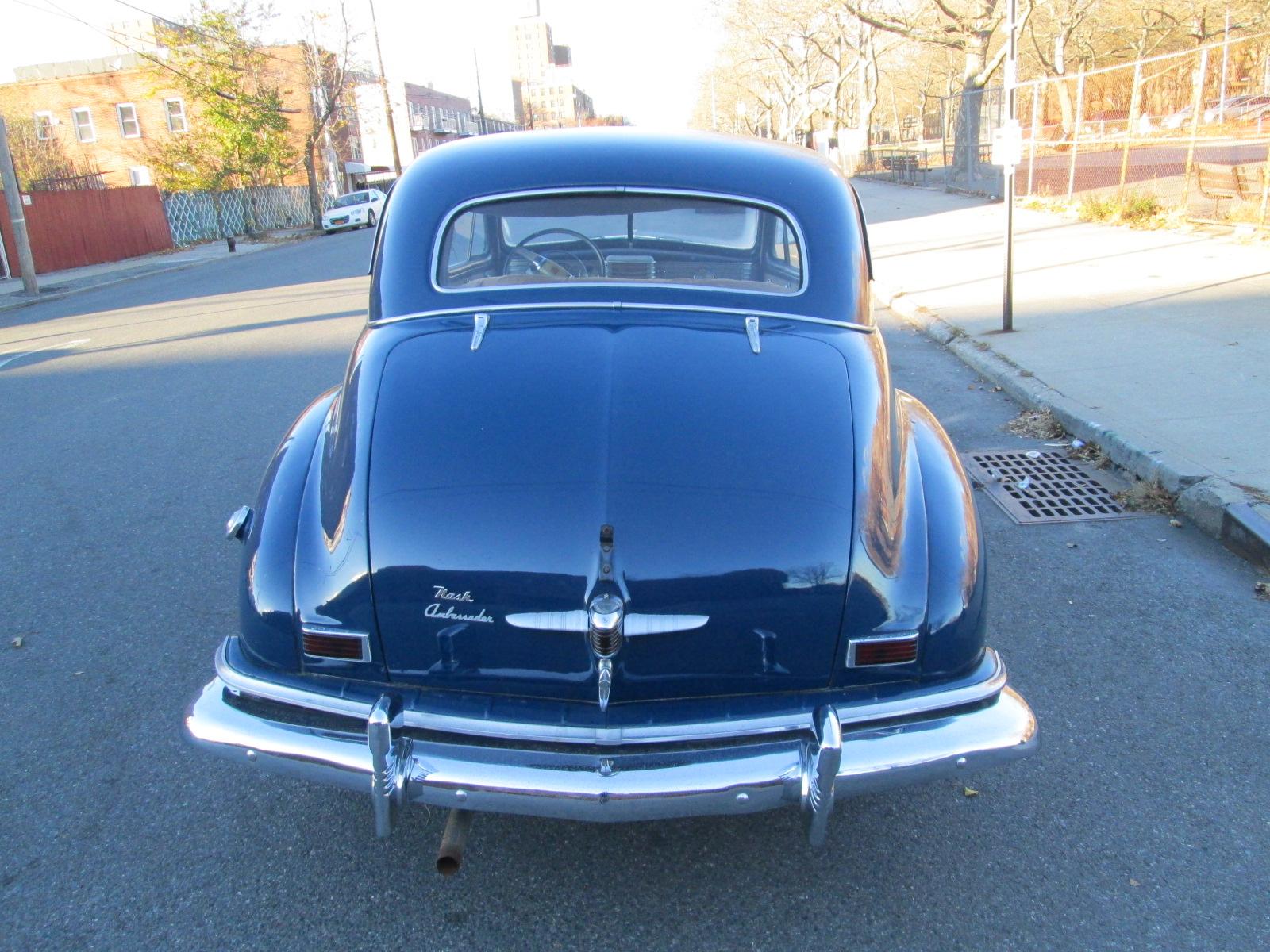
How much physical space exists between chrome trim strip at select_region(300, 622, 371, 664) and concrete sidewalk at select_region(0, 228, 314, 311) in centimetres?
1677

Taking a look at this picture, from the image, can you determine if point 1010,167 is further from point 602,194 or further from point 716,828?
point 716,828

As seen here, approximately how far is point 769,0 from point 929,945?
44.0m

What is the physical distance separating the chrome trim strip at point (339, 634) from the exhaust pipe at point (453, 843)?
1.42 feet

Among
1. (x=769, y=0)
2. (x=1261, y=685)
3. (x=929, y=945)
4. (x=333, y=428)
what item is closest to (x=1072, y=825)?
(x=929, y=945)

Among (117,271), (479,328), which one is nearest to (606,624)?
(479,328)

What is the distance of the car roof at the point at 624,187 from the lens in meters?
2.87

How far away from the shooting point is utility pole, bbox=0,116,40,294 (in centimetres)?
1667

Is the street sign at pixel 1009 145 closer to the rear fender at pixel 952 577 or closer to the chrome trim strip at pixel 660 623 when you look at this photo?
the rear fender at pixel 952 577

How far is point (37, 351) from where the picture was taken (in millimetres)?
10781

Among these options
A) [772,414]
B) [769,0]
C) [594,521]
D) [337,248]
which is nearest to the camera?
[594,521]

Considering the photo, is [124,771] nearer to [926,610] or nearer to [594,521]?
[594,521]

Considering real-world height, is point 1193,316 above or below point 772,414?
below

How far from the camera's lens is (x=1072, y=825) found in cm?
259

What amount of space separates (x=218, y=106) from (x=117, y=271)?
42.1ft
